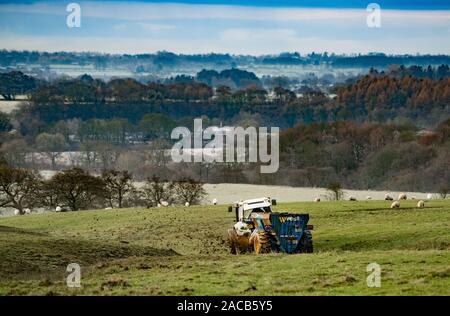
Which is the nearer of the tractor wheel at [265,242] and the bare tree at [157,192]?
the tractor wheel at [265,242]

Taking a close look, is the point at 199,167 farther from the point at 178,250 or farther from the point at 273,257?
the point at 273,257

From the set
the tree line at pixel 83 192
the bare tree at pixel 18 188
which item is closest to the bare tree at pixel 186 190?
the tree line at pixel 83 192

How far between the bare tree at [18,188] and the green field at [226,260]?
26.3 meters

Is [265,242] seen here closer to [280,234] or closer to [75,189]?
[280,234]

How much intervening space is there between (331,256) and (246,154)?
10017 cm

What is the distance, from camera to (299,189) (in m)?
92.8

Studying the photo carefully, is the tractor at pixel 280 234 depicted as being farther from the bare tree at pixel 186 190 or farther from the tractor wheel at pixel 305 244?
the bare tree at pixel 186 190

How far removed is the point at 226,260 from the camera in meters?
27.7

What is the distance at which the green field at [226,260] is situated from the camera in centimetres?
2150

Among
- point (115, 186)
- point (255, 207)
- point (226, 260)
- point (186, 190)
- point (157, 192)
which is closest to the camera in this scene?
point (226, 260)

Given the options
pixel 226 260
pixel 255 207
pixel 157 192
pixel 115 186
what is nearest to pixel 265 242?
pixel 226 260

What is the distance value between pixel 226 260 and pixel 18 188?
48268mm

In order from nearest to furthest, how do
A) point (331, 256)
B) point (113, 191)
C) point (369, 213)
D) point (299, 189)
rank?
point (331, 256)
point (369, 213)
point (113, 191)
point (299, 189)
